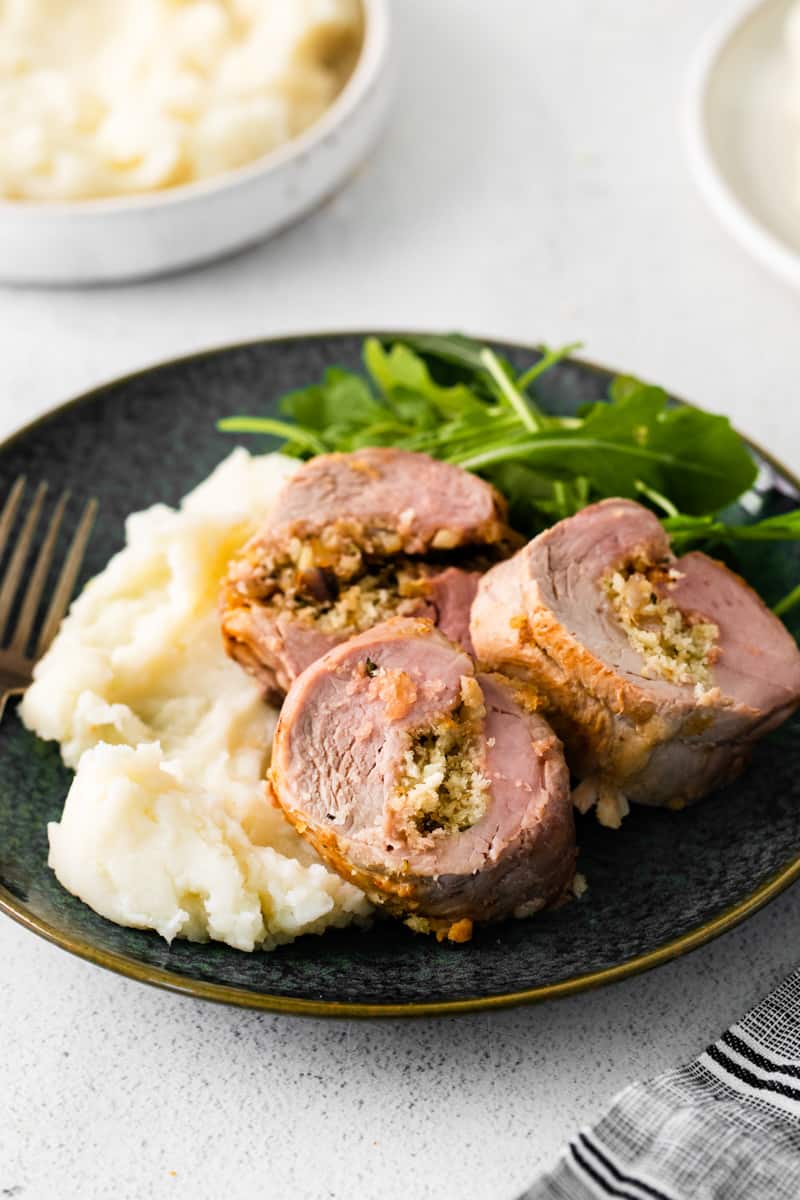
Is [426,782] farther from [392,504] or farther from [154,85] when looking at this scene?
[154,85]

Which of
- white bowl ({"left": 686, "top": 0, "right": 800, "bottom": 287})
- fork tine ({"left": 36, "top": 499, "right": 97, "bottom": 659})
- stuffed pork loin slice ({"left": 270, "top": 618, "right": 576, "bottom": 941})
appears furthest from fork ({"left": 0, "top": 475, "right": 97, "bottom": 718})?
white bowl ({"left": 686, "top": 0, "right": 800, "bottom": 287})

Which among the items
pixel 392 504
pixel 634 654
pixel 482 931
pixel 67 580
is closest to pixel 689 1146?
pixel 482 931

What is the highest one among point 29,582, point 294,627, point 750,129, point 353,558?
point 750,129

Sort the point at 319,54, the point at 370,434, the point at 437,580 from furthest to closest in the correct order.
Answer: the point at 319,54, the point at 370,434, the point at 437,580

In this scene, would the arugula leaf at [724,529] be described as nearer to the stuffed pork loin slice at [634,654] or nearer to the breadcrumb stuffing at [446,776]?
the stuffed pork loin slice at [634,654]

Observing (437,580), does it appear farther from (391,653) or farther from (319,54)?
(319,54)

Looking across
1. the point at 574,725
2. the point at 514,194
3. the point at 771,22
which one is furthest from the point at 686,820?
the point at 771,22

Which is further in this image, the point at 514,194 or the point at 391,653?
the point at 514,194
